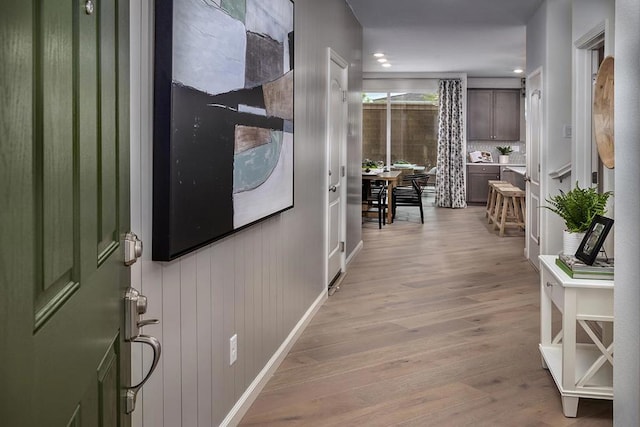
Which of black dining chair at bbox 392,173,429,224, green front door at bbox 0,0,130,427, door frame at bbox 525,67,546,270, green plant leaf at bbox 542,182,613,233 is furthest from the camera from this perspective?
black dining chair at bbox 392,173,429,224

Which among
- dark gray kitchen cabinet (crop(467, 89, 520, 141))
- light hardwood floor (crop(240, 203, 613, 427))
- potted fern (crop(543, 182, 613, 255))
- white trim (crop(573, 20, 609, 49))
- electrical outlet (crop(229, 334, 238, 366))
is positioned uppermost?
dark gray kitchen cabinet (crop(467, 89, 520, 141))

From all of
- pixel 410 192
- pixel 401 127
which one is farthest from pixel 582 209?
pixel 401 127

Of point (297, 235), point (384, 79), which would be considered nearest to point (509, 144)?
point (384, 79)

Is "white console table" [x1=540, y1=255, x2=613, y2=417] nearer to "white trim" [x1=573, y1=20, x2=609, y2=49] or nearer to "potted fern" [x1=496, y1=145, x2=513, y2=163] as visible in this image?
"white trim" [x1=573, y1=20, x2=609, y2=49]

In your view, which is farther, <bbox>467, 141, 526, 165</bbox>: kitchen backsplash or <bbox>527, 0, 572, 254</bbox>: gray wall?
<bbox>467, 141, 526, 165</bbox>: kitchen backsplash

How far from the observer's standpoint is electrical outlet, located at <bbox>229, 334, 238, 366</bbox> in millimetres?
2617

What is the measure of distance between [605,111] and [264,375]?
2426 mm

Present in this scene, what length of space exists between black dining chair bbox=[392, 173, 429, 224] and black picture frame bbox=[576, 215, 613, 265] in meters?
6.92

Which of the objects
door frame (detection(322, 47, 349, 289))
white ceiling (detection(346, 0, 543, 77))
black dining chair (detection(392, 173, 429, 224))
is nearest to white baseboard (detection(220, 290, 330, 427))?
Result: door frame (detection(322, 47, 349, 289))

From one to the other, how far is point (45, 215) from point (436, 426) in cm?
231

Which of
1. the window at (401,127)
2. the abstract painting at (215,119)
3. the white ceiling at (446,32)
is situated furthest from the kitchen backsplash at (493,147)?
the abstract painting at (215,119)

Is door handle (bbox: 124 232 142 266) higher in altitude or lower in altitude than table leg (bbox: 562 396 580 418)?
higher

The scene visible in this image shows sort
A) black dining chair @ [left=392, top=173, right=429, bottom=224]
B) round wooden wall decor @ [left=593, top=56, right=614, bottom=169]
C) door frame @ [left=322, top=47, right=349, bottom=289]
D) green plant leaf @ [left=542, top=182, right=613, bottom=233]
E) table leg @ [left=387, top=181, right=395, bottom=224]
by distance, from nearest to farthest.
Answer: green plant leaf @ [left=542, top=182, right=613, bottom=233]
round wooden wall decor @ [left=593, top=56, right=614, bottom=169]
door frame @ [left=322, top=47, right=349, bottom=289]
table leg @ [left=387, top=181, right=395, bottom=224]
black dining chair @ [left=392, top=173, right=429, bottom=224]

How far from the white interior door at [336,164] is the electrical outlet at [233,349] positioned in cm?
227
